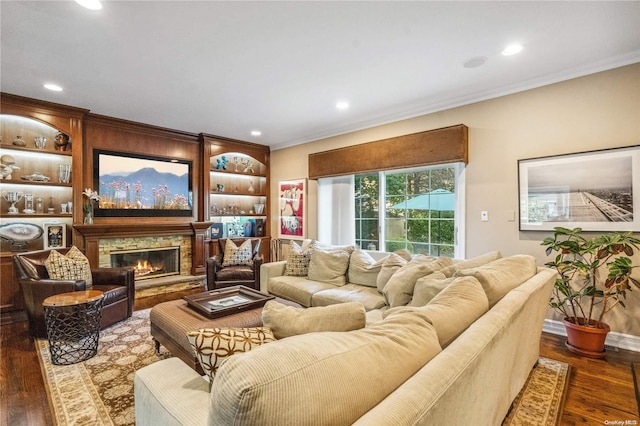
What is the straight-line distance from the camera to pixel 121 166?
4652 millimetres

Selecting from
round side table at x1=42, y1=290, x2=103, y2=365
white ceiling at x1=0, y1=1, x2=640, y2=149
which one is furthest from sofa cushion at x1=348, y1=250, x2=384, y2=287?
round side table at x1=42, y1=290, x2=103, y2=365

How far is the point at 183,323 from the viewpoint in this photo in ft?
7.29

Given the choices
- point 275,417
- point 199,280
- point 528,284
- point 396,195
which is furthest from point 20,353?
point 396,195

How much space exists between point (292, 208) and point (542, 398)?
14.9 ft

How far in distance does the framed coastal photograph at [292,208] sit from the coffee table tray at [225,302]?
8.87 ft

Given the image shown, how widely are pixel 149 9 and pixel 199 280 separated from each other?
13.5ft

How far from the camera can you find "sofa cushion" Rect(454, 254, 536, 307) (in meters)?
1.65

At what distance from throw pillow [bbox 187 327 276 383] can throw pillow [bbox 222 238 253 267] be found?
140 inches

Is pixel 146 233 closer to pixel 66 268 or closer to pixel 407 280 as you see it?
pixel 66 268

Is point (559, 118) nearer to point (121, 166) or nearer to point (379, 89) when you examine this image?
point (379, 89)

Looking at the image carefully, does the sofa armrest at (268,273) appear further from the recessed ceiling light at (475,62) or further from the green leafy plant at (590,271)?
the recessed ceiling light at (475,62)

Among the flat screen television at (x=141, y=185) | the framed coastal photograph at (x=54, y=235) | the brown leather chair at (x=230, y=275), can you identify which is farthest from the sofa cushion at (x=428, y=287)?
the framed coastal photograph at (x=54, y=235)

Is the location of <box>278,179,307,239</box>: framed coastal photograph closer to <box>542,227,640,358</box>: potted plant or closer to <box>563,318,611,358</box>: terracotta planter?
<box>542,227,640,358</box>: potted plant

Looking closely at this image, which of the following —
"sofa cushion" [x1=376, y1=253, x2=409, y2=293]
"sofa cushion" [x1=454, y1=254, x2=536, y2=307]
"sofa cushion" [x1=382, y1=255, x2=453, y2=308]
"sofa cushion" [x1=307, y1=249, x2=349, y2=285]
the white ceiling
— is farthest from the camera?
"sofa cushion" [x1=307, y1=249, x2=349, y2=285]
